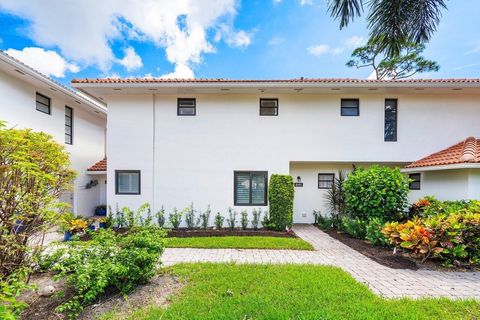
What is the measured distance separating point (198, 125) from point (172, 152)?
1.56m

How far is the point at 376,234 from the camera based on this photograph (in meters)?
6.44

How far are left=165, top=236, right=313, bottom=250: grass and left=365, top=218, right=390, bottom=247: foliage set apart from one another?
188 centimetres

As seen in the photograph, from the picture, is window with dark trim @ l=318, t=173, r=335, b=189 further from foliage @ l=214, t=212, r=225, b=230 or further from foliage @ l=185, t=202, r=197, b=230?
foliage @ l=185, t=202, r=197, b=230

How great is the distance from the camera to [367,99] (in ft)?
29.6

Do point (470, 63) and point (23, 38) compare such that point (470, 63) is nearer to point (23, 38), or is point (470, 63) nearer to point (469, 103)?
point (469, 103)

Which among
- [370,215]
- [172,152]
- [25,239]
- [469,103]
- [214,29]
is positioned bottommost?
[370,215]

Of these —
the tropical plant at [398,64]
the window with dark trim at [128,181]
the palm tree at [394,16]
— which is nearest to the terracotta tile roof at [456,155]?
the palm tree at [394,16]

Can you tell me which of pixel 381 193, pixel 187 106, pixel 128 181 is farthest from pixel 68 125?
pixel 381 193

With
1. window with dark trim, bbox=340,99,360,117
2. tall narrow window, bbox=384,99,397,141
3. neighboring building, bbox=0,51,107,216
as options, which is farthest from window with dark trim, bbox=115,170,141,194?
tall narrow window, bbox=384,99,397,141

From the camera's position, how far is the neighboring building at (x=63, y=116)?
24.7 feet

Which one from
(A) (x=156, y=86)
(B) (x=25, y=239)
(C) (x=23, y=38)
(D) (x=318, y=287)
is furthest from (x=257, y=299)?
(C) (x=23, y=38)

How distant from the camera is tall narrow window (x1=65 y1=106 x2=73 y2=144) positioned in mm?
10312

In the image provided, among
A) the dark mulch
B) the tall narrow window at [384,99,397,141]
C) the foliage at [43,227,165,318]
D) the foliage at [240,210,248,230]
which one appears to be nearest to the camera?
the foliage at [43,227,165,318]

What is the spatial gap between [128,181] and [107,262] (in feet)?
19.2
